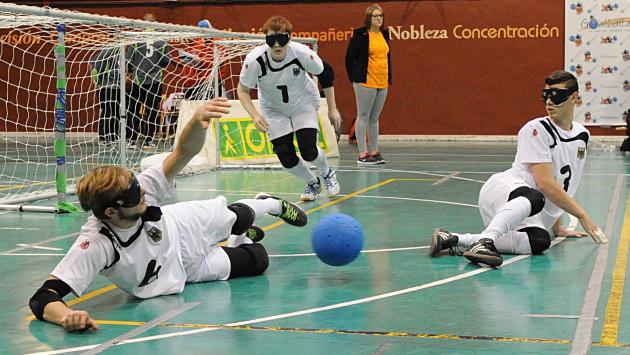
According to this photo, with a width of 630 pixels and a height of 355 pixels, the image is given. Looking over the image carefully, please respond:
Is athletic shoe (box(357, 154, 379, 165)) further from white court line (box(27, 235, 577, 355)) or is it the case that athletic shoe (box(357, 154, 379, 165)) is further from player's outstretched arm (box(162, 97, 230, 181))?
player's outstretched arm (box(162, 97, 230, 181))

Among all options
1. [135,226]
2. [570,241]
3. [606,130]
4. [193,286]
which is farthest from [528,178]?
Result: [606,130]

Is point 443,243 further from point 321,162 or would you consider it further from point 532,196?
point 321,162

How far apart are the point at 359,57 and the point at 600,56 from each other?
7.12 meters

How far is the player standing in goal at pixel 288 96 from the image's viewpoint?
419 inches

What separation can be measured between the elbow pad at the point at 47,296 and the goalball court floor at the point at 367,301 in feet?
0.30

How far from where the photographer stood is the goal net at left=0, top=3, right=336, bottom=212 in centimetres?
1062

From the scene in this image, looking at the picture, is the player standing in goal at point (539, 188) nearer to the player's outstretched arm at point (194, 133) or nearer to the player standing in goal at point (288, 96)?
the player's outstretched arm at point (194, 133)

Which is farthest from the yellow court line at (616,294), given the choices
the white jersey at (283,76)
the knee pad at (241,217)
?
the white jersey at (283,76)

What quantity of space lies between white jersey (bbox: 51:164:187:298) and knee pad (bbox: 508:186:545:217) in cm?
261

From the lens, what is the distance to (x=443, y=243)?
24.0 feet

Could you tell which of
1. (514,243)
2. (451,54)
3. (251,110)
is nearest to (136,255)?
(514,243)

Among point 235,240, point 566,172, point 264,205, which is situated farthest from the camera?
point 566,172

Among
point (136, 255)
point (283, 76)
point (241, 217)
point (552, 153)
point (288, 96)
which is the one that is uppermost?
point (283, 76)

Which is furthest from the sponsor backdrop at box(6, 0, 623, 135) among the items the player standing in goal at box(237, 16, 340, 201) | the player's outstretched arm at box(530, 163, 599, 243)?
the player's outstretched arm at box(530, 163, 599, 243)
